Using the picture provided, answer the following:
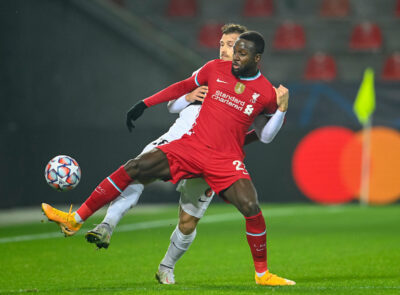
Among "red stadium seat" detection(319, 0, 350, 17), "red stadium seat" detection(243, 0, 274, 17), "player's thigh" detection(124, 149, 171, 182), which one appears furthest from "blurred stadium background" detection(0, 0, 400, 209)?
"player's thigh" detection(124, 149, 171, 182)

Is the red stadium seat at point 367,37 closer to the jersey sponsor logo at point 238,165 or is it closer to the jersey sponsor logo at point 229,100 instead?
the jersey sponsor logo at point 229,100

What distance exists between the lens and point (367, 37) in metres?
19.3

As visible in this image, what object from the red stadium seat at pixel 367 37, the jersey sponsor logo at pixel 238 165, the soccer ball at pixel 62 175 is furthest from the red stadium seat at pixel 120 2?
the jersey sponsor logo at pixel 238 165

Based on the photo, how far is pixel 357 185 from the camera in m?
17.2

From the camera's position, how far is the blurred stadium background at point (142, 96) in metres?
15.1

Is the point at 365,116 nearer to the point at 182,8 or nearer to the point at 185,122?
the point at 182,8

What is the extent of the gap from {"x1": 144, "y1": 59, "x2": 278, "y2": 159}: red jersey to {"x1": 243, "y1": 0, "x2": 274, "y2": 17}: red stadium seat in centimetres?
1353

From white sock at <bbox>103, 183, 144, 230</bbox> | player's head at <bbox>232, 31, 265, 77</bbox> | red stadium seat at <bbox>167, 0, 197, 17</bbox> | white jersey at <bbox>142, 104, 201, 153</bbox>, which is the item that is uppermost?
red stadium seat at <bbox>167, 0, 197, 17</bbox>

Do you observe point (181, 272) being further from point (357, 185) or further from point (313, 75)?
point (313, 75)

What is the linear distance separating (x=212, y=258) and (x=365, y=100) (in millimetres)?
8413

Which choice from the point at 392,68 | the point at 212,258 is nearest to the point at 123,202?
the point at 212,258

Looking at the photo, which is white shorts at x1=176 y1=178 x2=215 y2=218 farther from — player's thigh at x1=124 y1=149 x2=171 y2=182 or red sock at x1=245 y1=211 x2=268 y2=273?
red sock at x1=245 y1=211 x2=268 y2=273

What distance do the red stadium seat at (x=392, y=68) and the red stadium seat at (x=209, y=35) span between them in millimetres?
3783

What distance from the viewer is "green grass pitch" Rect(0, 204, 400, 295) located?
670 cm
